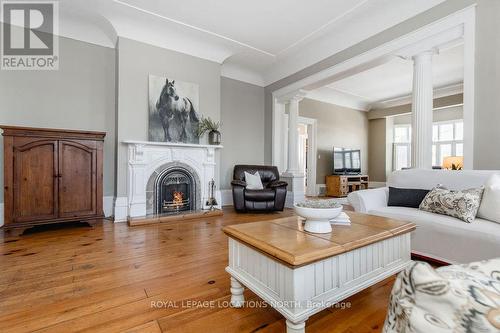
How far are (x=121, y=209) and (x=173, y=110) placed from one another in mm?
1815

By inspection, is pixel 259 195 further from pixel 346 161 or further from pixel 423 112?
pixel 346 161

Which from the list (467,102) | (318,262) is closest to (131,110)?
(318,262)

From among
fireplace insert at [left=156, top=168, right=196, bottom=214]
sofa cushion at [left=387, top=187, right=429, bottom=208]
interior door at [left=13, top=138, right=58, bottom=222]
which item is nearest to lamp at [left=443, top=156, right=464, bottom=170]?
sofa cushion at [left=387, top=187, right=429, bottom=208]

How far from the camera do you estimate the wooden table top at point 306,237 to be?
3.51 feet

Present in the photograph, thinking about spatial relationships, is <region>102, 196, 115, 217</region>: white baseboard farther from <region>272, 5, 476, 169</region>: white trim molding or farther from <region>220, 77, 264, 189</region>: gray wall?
<region>272, 5, 476, 169</region>: white trim molding

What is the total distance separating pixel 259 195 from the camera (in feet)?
13.9

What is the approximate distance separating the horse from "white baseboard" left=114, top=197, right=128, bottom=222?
1186 millimetres

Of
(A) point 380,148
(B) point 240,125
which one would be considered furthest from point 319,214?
(A) point 380,148

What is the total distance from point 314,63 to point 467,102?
94.1 inches

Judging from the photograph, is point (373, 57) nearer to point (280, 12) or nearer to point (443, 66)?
point (280, 12)

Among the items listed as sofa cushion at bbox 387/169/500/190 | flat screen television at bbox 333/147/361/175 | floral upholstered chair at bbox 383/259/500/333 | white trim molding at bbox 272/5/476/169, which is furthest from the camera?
flat screen television at bbox 333/147/361/175

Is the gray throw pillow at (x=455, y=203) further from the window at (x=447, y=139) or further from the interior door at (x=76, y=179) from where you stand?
the window at (x=447, y=139)

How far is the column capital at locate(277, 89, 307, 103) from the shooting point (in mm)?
4941

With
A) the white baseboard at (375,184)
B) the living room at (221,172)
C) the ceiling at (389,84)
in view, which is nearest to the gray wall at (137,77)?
the living room at (221,172)
